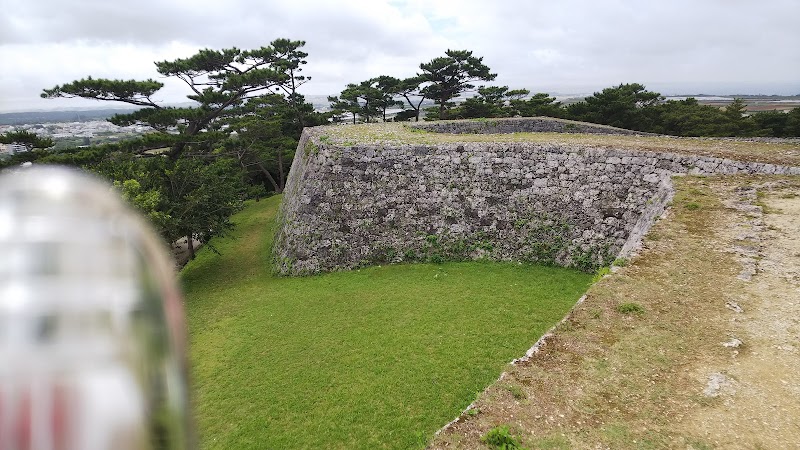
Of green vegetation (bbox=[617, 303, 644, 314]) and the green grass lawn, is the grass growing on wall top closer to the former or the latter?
the green grass lawn

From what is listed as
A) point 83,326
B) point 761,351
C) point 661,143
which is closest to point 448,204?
point 661,143

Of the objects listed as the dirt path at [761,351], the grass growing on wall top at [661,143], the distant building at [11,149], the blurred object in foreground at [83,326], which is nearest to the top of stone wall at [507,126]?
the grass growing on wall top at [661,143]

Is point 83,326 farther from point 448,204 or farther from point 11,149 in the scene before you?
point 11,149

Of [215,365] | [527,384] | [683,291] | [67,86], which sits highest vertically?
[67,86]

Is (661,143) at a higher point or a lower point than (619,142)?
lower

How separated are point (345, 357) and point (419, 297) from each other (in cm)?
277

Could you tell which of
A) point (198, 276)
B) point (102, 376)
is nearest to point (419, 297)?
point (198, 276)

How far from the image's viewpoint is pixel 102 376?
0.71 metres

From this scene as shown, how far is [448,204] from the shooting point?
508 inches

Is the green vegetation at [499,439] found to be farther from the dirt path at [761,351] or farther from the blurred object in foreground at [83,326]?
the blurred object in foreground at [83,326]

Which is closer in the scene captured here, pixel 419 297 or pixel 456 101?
pixel 419 297

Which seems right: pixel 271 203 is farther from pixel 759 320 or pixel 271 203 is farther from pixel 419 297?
pixel 759 320

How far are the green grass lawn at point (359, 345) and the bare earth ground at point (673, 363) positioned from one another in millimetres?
2125

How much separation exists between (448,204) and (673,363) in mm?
8549
